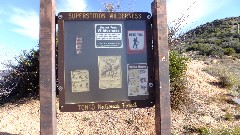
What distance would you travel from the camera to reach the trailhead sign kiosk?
16.6ft

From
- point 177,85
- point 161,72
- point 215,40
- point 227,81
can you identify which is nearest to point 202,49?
point 215,40

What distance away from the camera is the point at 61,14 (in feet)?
16.8

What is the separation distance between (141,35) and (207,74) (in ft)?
23.8

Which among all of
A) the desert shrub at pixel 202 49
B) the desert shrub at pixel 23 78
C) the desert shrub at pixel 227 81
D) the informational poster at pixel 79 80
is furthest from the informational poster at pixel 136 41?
the desert shrub at pixel 202 49

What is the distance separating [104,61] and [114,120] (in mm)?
3006

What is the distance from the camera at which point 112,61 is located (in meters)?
5.20

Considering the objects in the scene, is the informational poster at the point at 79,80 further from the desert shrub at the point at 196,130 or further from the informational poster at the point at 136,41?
the desert shrub at the point at 196,130

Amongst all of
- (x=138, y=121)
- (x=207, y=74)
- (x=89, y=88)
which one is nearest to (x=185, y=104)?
(x=138, y=121)

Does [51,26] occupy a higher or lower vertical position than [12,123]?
higher

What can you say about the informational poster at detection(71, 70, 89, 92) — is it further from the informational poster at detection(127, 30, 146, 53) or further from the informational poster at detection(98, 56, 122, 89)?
the informational poster at detection(127, 30, 146, 53)

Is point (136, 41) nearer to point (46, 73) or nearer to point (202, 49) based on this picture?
point (46, 73)

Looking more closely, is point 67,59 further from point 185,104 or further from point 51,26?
point 185,104

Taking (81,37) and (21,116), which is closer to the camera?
(81,37)

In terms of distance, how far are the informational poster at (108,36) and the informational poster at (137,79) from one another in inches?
15.1
